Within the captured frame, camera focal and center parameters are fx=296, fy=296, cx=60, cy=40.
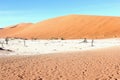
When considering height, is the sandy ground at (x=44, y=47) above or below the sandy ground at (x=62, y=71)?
above

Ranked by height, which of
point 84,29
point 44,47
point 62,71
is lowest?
point 62,71

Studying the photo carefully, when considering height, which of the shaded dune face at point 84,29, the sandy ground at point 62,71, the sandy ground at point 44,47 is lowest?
the sandy ground at point 62,71

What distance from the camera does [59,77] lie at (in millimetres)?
14008

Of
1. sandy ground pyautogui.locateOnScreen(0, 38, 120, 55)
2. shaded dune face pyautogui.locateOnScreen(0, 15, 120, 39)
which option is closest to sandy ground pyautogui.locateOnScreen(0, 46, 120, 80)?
sandy ground pyautogui.locateOnScreen(0, 38, 120, 55)

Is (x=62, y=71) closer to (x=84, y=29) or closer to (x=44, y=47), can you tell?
(x=44, y=47)

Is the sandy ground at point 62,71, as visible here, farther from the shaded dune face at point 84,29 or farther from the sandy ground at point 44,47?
the shaded dune face at point 84,29

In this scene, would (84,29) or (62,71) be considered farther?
(84,29)

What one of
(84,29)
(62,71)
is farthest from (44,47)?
(84,29)

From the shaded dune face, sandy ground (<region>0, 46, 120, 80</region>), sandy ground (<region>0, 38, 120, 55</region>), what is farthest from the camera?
the shaded dune face

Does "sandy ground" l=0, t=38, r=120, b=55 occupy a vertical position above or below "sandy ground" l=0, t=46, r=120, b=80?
above

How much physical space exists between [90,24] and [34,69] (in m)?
64.2

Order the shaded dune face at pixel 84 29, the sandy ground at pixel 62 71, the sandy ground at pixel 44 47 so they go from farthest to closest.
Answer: the shaded dune face at pixel 84 29
the sandy ground at pixel 44 47
the sandy ground at pixel 62 71

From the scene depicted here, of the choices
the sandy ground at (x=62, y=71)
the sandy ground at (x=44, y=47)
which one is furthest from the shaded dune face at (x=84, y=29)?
the sandy ground at (x=62, y=71)

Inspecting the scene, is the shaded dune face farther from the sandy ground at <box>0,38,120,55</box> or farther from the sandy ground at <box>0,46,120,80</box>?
the sandy ground at <box>0,46,120,80</box>
